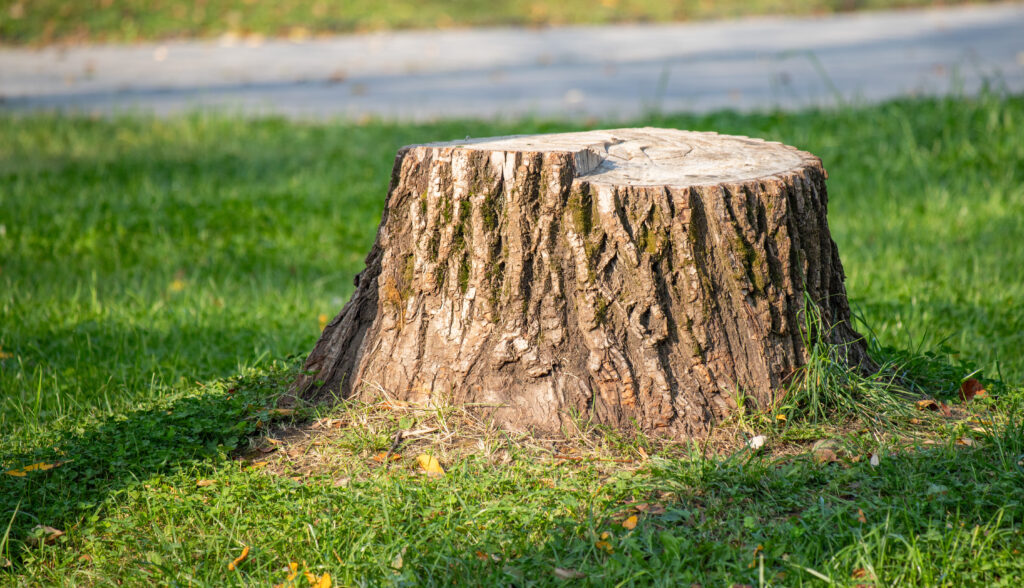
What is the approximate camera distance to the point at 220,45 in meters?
13.9

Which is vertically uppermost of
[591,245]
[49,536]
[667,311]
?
[591,245]

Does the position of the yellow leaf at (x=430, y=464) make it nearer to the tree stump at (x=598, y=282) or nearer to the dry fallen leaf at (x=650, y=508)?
the tree stump at (x=598, y=282)

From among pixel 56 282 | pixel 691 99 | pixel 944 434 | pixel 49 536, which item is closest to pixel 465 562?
pixel 49 536

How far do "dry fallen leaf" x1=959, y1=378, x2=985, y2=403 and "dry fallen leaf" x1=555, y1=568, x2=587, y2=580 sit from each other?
1791 mm

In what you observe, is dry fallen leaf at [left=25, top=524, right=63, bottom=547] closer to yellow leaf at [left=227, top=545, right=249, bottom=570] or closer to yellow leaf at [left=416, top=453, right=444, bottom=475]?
yellow leaf at [left=227, top=545, right=249, bottom=570]

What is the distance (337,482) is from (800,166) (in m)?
1.87

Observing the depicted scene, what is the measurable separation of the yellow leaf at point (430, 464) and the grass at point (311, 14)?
13.2m

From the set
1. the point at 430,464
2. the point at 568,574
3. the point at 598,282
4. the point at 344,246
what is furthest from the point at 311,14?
the point at 568,574

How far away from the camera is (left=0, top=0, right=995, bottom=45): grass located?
577 inches

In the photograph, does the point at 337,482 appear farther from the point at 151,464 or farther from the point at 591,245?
the point at 591,245

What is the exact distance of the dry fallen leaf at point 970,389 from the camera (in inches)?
125

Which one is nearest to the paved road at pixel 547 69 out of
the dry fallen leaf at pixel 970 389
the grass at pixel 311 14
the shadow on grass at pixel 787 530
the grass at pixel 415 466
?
the grass at pixel 311 14

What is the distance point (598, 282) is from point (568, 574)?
0.95 m

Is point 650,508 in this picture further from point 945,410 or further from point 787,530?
point 945,410
